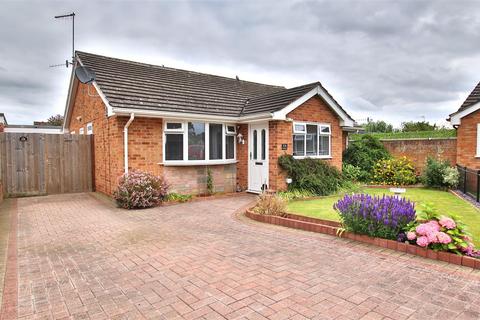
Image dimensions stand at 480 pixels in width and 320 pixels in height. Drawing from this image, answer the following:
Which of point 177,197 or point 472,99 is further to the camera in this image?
point 472,99

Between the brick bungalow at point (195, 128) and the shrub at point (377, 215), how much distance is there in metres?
5.45

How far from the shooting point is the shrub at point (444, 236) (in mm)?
4723

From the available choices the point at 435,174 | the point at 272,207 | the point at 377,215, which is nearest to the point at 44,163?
the point at 272,207

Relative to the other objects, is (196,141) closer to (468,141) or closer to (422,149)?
(422,149)

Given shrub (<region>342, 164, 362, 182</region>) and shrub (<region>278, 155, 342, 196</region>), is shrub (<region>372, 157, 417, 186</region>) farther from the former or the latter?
shrub (<region>278, 155, 342, 196</region>)

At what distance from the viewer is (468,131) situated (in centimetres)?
1345

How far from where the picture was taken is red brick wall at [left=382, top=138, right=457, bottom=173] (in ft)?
48.6

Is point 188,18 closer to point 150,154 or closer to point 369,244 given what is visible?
point 150,154

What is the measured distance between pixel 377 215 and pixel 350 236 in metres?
0.74

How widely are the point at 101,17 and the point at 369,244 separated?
11880 mm

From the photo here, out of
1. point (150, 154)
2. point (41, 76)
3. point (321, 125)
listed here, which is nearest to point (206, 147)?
point (150, 154)

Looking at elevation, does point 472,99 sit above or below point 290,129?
above

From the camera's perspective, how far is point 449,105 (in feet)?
86.7

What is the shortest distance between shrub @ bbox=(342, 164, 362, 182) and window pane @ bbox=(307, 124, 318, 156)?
3.26 meters
